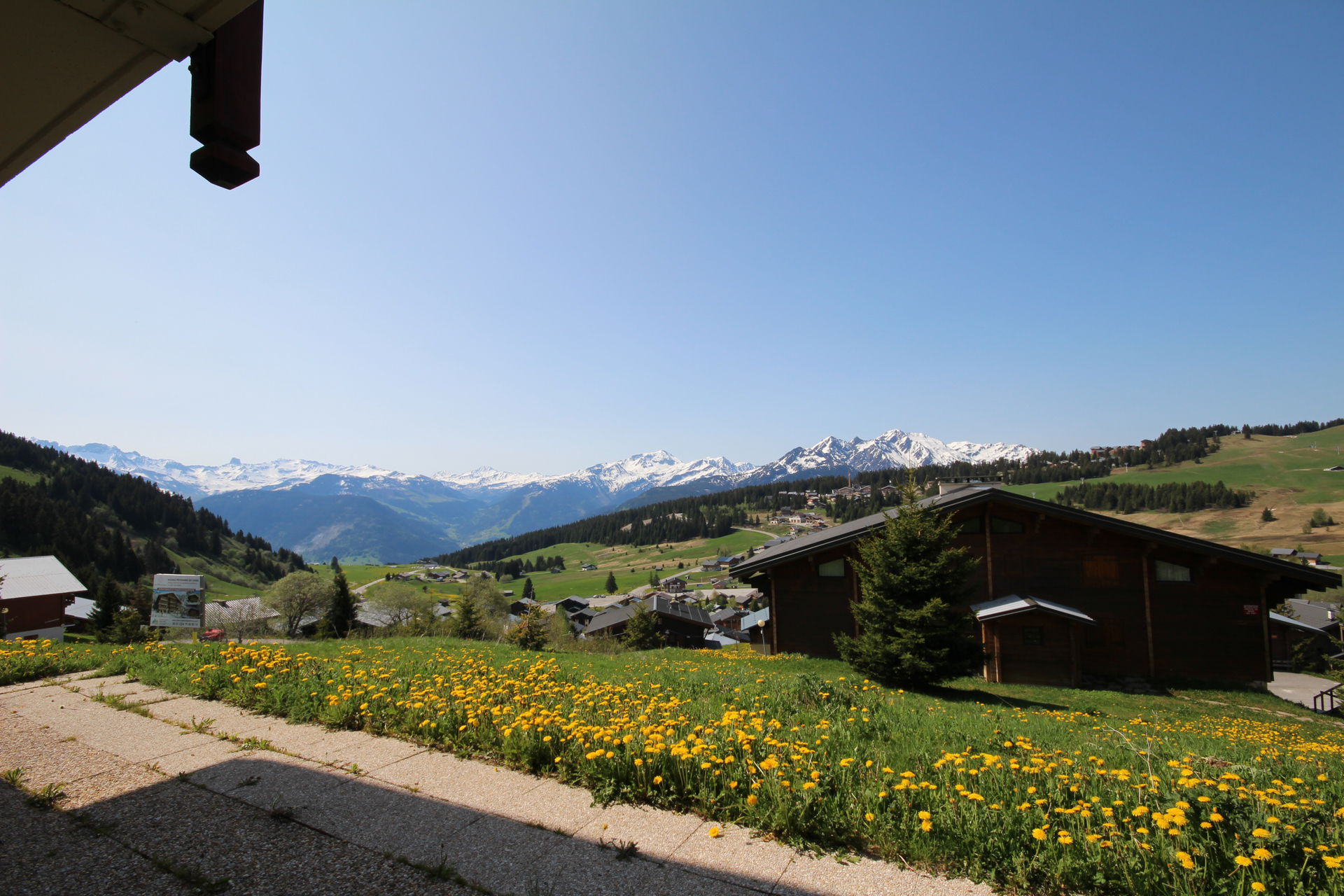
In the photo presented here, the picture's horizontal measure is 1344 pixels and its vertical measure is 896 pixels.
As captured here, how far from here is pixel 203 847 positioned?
156 inches

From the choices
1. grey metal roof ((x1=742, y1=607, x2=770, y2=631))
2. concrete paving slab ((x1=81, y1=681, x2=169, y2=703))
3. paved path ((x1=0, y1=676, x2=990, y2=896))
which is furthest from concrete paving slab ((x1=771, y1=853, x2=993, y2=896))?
grey metal roof ((x1=742, y1=607, x2=770, y2=631))

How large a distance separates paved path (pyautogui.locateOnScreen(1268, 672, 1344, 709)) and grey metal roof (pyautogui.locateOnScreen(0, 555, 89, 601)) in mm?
89828

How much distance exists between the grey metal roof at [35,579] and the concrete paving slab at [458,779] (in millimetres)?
70288

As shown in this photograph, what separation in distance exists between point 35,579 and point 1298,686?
98.8 meters

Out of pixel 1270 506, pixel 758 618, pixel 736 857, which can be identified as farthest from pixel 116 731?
pixel 1270 506

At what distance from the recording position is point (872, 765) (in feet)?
17.8

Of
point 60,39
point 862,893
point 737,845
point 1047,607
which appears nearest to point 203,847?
point 737,845

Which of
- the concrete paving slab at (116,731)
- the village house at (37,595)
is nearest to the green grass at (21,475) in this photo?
the village house at (37,595)

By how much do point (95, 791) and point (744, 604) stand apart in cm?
12757

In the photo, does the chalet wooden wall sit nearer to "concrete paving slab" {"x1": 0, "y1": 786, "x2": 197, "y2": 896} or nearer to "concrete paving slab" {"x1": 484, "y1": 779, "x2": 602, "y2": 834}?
"concrete paving slab" {"x1": 484, "y1": 779, "x2": 602, "y2": 834}

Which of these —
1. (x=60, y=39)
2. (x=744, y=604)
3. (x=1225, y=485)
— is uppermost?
(x=60, y=39)

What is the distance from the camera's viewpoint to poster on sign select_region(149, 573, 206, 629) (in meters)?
17.1

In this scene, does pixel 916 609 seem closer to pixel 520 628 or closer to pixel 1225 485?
pixel 520 628

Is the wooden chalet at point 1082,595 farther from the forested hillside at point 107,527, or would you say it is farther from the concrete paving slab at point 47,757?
the forested hillside at point 107,527
